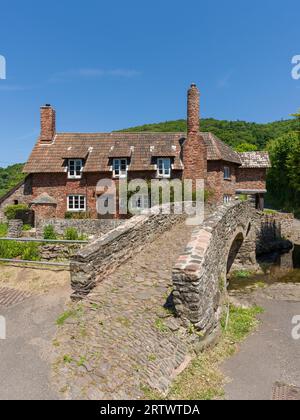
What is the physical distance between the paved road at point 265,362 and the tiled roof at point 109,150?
16851mm

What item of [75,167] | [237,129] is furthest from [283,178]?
[237,129]

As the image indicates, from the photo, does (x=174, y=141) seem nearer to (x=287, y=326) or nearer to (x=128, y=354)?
(x=287, y=326)

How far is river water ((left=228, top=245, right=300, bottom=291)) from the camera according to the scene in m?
16.1

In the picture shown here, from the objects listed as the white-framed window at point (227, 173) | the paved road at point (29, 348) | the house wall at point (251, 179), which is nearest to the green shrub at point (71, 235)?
the paved road at point (29, 348)

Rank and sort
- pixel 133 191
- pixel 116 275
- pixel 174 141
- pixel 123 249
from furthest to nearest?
pixel 174 141 → pixel 133 191 → pixel 123 249 → pixel 116 275

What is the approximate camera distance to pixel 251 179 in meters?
31.4

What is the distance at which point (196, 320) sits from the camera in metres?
6.50

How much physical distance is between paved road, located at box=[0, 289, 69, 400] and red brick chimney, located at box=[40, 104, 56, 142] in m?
21.6

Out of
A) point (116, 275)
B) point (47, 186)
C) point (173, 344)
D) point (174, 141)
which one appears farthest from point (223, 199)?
point (173, 344)

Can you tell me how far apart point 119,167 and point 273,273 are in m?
14.4

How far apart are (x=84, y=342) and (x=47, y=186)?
21.8 m

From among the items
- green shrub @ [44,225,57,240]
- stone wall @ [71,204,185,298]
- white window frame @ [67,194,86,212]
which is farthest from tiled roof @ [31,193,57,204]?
stone wall @ [71,204,185,298]

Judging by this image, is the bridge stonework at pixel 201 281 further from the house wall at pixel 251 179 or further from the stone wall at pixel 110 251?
the house wall at pixel 251 179

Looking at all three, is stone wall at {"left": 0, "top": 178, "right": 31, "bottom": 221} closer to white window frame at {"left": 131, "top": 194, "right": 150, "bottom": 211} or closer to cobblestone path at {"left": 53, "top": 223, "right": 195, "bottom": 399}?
white window frame at {"left": 131, "top": 194, "right": 150, "bottom": 211}
